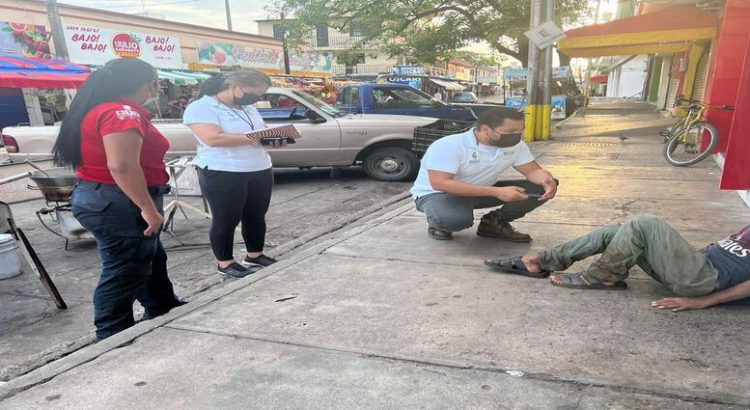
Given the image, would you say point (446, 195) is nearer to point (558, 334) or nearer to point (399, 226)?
point (399, 226)

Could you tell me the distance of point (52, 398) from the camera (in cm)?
228

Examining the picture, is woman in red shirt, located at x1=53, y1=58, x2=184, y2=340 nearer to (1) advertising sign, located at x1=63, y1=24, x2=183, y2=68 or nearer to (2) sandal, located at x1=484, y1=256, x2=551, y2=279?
(2) sandal, located at x1=484, y1=256, x2=551, y2=279

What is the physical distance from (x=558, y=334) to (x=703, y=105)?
23.3 ft

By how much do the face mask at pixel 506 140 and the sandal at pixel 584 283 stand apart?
1.14 meters

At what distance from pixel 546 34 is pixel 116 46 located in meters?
15.4

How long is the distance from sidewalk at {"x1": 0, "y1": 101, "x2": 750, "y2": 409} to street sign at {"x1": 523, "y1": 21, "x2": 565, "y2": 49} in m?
7.75

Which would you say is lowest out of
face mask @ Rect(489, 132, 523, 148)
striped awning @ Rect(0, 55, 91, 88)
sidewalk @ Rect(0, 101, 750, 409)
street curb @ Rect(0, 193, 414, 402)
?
street curb @ Rect(0, 193, 414, 402)

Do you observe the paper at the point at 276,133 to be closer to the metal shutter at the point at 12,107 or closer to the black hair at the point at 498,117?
the black hair at the point at 498,117

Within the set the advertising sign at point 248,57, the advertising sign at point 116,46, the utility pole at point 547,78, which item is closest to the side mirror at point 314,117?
the utility pole at point 547,78

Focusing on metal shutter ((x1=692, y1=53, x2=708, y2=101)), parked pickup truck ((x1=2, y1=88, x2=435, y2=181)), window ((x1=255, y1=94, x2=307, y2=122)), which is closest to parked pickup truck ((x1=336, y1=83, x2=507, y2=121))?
parked pickup truck ((x1=2, y1=88, x2=435, y2=181))

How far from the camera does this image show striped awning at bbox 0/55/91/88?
12.5m

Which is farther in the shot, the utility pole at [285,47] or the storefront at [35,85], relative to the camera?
the utility pole at [285,47]

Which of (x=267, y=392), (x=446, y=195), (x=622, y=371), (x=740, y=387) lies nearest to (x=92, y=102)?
(x=267, y=392)

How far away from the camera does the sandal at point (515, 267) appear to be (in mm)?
3424
